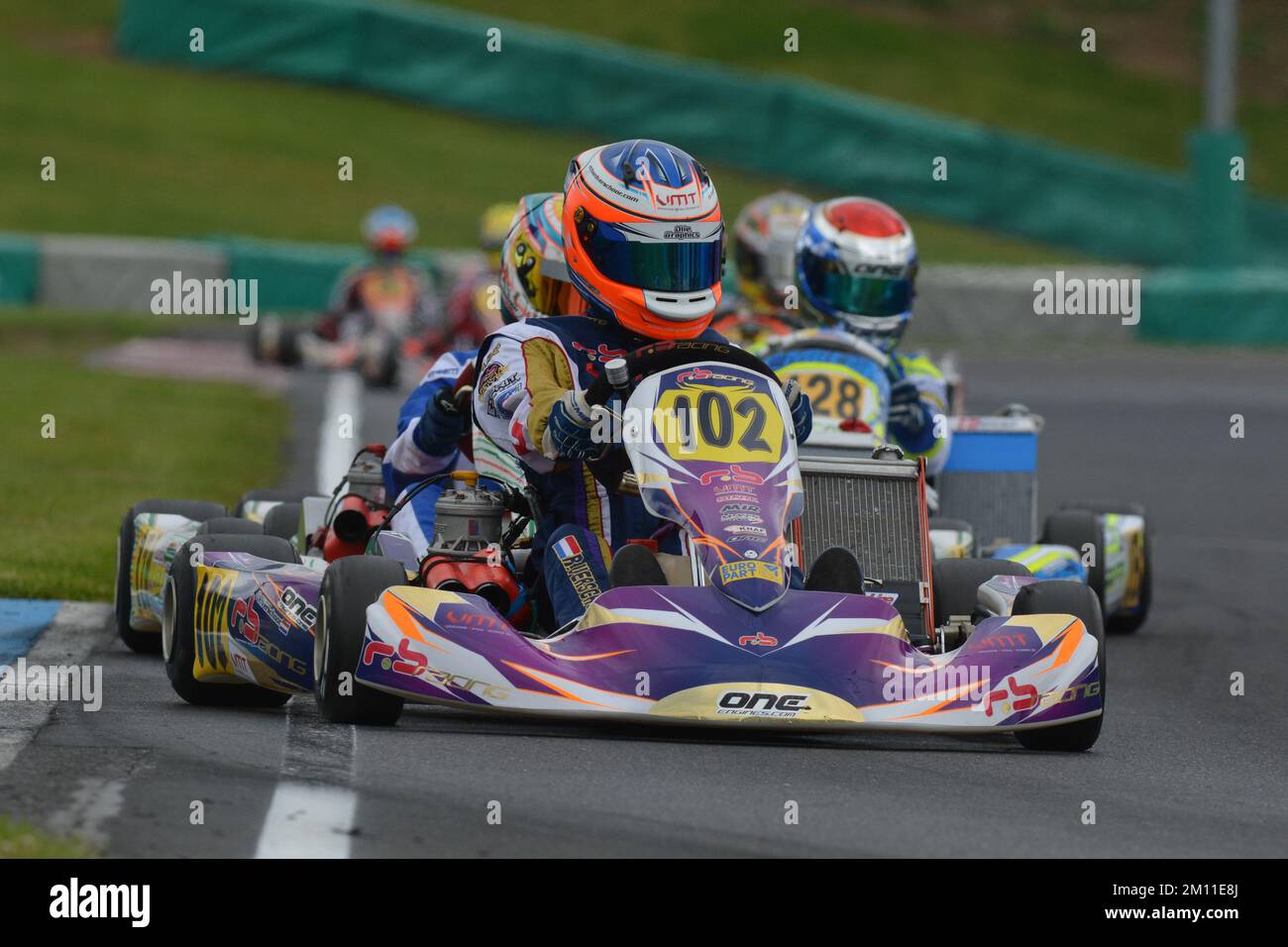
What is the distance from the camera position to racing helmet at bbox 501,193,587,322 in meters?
8.22

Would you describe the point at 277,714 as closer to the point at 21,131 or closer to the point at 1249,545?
the point at 1249,545

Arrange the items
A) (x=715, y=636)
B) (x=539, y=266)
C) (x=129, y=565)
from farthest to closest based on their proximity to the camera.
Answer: (x=129, y=565)
(x=539, y=266)
(x=715, y=636)

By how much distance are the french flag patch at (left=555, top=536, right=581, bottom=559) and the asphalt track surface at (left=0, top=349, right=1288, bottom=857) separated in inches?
18.6

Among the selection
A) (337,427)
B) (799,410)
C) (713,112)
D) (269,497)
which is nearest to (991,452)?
(269,497)

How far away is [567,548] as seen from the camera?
7016 mm

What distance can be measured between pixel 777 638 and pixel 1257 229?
26323 mm

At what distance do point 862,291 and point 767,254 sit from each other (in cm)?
290

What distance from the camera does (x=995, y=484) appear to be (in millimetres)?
10219

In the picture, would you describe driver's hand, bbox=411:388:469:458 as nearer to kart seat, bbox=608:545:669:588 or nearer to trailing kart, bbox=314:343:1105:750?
trailing kart, bbox=314:343:1105:750

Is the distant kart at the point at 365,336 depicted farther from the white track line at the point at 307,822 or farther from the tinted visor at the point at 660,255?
the white track line at the point at 307,822

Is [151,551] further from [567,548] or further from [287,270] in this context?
[287,270]

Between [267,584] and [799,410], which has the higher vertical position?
[799,410]

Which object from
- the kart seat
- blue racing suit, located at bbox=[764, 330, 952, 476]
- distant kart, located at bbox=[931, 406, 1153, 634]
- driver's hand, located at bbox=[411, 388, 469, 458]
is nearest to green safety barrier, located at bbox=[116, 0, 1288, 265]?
distant kart, located at bbox=[931, 406, 1153, 634]
